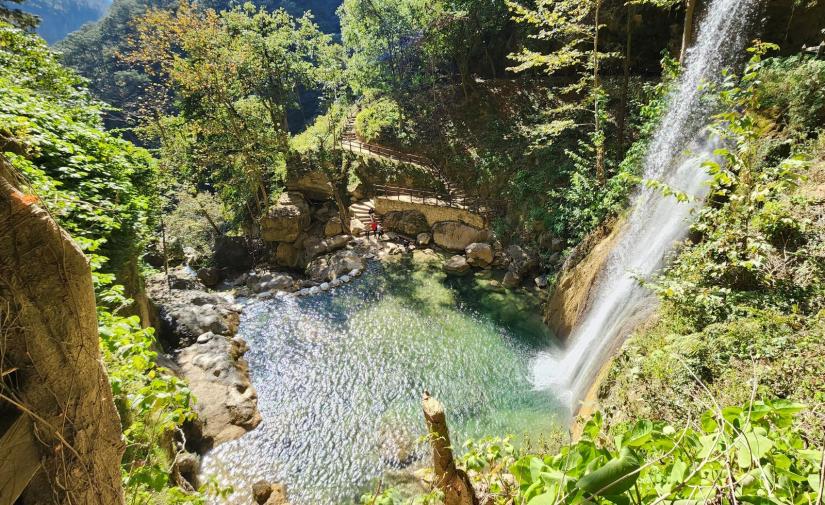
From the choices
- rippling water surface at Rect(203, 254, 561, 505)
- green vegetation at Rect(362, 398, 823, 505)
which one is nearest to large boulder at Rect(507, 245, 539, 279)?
rippling water surface at Rect(203, 254, 561, 505)

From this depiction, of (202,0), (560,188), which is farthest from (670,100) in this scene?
(202,0)

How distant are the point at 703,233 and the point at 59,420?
8.19m

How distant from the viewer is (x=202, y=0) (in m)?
51.3

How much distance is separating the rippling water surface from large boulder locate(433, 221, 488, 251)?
2.78 m

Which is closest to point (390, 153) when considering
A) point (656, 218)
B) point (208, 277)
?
point (208, 277)

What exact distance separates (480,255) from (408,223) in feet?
15.2

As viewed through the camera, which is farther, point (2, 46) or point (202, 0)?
point (202, 0)

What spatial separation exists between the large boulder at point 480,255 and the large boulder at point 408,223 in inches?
137

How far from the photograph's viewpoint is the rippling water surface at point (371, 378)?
711 centimetres

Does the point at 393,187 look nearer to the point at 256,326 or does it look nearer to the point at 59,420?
the point at 256,326

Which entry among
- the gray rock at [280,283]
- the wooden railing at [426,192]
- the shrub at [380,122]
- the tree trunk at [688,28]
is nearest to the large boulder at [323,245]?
the gray rock at [280,283]

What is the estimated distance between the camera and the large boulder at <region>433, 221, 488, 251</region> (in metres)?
16.1

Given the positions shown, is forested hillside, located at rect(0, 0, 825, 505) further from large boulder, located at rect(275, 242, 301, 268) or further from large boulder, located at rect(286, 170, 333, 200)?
large boulder, located at rect(286, 170, 333, 200)

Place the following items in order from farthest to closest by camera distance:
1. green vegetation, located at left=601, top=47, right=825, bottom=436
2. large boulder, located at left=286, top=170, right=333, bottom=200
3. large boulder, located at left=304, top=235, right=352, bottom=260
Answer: large boulder, located at left=286, top=170, right=333, bottom=200
large boulder, located at left=304, top=235, right=352, bottom=260
green vegetation, located at left=601, top=47, right=825, bottom=436
